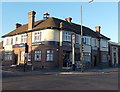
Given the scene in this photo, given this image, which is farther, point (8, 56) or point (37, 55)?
point (8, 56)

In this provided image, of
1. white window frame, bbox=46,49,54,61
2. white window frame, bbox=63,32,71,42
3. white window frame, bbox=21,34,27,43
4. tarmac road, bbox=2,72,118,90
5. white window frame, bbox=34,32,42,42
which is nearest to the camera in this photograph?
tarmac road, bbox=2,72,118,90

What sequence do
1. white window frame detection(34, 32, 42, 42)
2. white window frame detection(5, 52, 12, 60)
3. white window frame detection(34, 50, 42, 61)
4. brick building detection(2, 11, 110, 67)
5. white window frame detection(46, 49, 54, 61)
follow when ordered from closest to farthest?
white window frame detection(46, 49, 54, 61)
brick building detection(2, 11, 110, 67)
white window frame detection(34, 50, 42, 61)
white window frame detection(34, 32, 42, 42)
white window frame detection(5, 52, 12, 60)

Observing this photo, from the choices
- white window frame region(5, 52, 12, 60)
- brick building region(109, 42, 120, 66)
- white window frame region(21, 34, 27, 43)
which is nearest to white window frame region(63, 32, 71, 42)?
white window frame region(21, 34, 27, 43)

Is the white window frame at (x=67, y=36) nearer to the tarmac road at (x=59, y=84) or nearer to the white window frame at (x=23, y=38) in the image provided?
the white window frame at (x=23, y=38)

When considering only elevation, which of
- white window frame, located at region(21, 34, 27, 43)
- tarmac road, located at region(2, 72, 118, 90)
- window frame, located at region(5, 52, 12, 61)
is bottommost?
tarmac road, located at region(2, 72, 118, 90)

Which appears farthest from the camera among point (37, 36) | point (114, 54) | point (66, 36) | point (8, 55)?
point (114, 54)

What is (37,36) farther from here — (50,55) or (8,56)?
(8,56)

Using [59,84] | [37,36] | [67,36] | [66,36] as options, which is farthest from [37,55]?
[59,84]

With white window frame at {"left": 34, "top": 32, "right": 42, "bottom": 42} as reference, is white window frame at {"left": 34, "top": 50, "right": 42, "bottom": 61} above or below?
below

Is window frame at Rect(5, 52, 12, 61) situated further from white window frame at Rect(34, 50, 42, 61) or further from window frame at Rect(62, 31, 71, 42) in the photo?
window frame at Rect(62, 31, 71, 42)

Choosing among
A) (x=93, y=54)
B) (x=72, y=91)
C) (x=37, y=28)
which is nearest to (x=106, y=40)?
(x=93, y=54)

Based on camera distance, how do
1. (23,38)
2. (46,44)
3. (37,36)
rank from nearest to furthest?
1. (46,44)
2. (37,36)
3. (23,38)

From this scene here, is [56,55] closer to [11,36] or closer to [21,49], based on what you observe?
[21,49]

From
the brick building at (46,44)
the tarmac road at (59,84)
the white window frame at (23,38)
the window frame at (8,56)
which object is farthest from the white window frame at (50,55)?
the tarmac road at (59,84)
